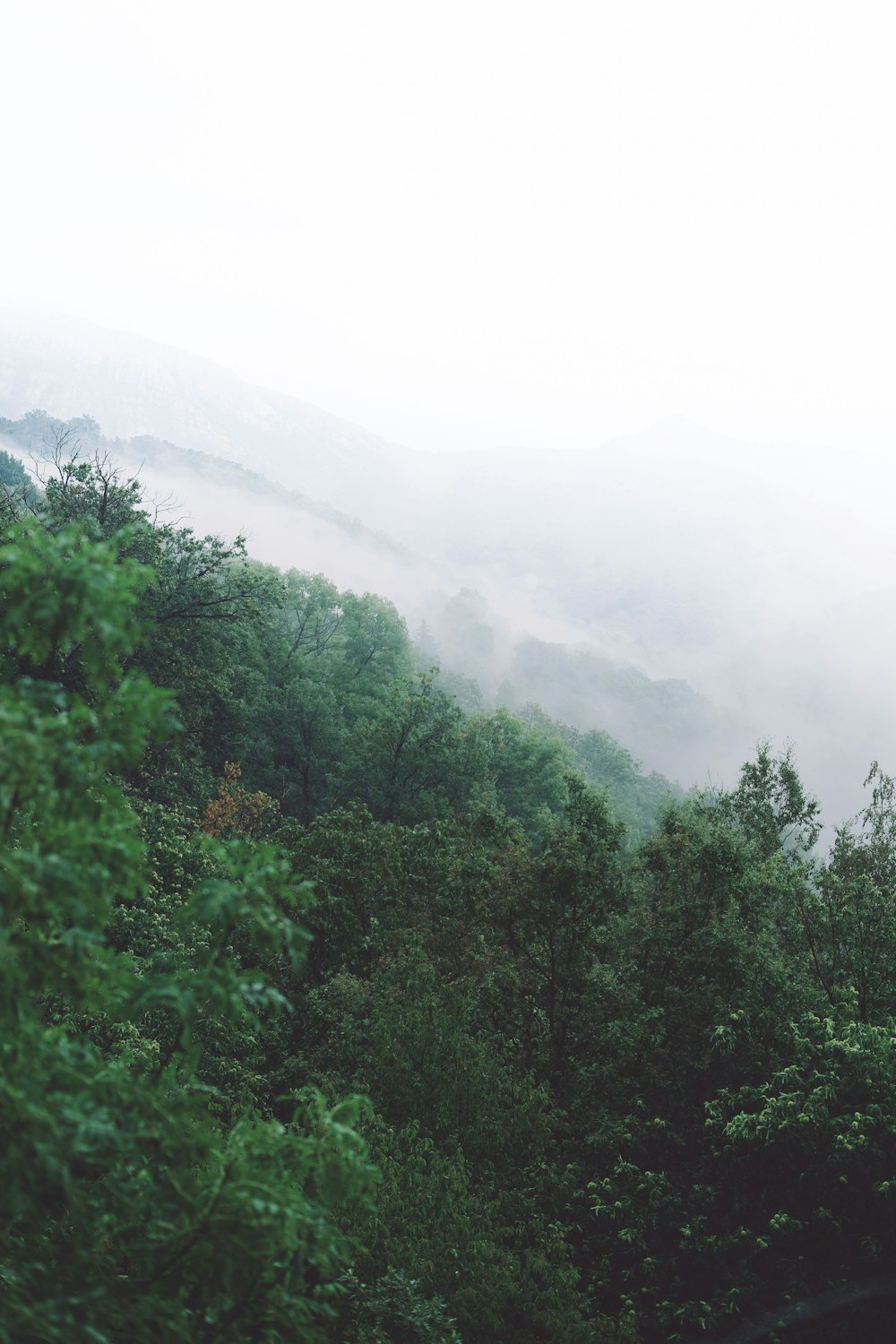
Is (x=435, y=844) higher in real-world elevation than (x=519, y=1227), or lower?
higher

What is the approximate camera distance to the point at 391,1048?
48.7 feet

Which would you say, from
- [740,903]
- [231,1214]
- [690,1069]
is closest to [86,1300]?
[231,1214]

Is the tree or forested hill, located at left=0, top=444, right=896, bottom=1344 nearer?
the tree

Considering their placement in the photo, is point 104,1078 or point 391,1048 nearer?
point 104,1078

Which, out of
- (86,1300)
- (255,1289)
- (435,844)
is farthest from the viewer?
(435,844)

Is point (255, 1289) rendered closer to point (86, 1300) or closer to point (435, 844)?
point (86, 1300)

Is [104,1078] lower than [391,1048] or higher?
higher

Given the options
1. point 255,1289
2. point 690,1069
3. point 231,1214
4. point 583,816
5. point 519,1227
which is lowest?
point 519,1227

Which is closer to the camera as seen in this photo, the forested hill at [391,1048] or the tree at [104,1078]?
Answer: the tree at [104,1078]

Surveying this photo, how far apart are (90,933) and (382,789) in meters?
30.6

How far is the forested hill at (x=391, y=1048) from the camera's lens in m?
4.40

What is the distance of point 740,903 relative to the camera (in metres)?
17.4

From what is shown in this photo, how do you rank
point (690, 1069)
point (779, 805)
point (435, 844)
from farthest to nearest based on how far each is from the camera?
point (779, 805), point (435, 844), point (690, 1069)

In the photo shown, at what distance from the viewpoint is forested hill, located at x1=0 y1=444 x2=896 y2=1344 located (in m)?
4.40
